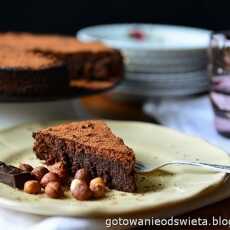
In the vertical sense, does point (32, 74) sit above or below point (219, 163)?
above

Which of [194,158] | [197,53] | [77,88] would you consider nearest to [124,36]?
[197,53]

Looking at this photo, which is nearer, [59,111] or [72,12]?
[59,111]

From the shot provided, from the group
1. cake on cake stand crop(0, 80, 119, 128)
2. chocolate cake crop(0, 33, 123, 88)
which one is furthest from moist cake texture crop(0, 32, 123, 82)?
cake on cake stand crop(0, 80, 119, 128)

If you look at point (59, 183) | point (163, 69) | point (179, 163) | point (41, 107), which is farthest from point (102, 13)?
point (59, 183)

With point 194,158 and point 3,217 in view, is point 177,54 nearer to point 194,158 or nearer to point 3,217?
point 194,158

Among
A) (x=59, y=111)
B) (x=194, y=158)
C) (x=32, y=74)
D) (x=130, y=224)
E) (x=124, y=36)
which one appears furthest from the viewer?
(x=124, y=36)

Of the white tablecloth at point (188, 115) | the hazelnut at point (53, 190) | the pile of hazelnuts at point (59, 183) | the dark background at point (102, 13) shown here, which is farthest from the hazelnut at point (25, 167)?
the dark background at point (102, 13)

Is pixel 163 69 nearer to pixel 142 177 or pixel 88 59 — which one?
pixel 88 59

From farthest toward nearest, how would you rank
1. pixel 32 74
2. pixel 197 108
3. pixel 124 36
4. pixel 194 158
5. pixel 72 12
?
pixel 72 12 < pixel 124 36 < pixel 197 108 < pixel 32 74 < pixel 194 158
